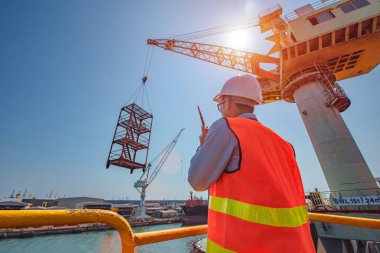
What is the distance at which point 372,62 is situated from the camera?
16.0m

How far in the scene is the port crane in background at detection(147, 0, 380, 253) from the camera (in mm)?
10812

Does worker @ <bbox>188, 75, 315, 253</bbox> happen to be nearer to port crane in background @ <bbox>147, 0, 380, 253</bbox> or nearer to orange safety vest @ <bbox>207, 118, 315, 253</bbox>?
orange safety vest @ <bbox>207, 118, 315, 253</bbox>

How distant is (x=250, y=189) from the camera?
1106 mm

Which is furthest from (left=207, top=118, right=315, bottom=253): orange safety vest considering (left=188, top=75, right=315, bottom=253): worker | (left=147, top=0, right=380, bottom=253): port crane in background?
(left=147, top=0, right=380, bottom=253): port crane in background

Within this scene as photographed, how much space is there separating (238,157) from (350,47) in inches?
753

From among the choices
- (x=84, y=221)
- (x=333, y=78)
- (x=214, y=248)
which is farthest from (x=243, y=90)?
(x=333, y=78)

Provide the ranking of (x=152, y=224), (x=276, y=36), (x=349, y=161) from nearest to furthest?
(x=349, y=161) → (x=276, y=36) → (x=152, y=224)

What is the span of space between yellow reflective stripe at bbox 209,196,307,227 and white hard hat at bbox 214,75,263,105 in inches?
38.8

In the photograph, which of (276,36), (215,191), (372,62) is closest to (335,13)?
(276,36)

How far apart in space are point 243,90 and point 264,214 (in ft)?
3.63

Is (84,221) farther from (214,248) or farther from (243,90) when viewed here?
(243,90)

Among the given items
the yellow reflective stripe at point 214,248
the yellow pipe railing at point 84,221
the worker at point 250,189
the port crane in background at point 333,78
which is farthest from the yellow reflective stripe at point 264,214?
the port crane in background at point 333,78

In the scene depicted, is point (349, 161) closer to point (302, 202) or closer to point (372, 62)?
point (372, 62)

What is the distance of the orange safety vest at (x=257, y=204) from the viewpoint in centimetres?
101
